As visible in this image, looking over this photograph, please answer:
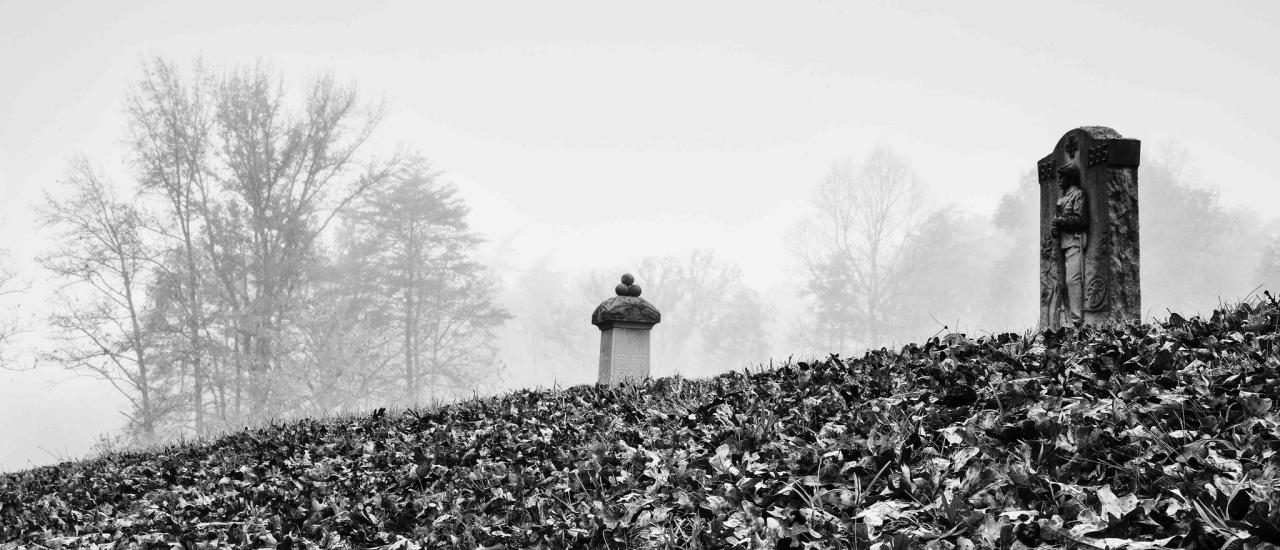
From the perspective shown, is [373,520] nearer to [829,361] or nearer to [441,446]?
[441,446]

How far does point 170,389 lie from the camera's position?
1839cm

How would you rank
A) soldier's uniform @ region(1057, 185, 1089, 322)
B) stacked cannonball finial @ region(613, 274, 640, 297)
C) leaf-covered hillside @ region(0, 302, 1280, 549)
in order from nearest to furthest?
leaf-covered hillside @ region(0, 302, 1280, 549), soldier's uniform @ region(1057, 185, 1089, 322), stacked cannonball finial @ region(613, 274, 640, 297)

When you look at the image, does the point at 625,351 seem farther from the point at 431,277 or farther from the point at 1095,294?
the point at 431,277

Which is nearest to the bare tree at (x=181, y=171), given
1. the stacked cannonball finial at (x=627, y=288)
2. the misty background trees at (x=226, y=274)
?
the misty background trees at (x=226, y=274)

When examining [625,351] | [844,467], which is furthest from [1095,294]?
[844,467]

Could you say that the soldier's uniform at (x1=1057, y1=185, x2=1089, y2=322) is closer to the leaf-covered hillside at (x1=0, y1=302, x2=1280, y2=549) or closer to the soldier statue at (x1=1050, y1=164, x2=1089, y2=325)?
the soldier statue at (x1=1050, y1=164, x2=1089, y2=325)

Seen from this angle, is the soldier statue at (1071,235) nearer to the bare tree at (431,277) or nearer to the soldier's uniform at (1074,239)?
the soldier's uniform at (1074,239)

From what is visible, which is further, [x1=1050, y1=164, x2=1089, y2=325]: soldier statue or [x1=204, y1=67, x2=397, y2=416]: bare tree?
[x1=204, y1=67, x2=397, y2=416]: bare tree

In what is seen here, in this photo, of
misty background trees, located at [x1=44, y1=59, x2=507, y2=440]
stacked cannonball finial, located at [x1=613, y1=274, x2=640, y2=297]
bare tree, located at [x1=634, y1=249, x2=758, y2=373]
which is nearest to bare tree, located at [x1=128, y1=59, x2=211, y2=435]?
misty background trees, located at [x1=44, y1=59, x2=507, y2=440]

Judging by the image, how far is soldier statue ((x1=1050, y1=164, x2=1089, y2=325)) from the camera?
741 cm

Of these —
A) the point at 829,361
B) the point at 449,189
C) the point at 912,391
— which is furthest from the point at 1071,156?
the point at 449,189

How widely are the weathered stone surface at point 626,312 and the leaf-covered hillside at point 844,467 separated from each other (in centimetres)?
354

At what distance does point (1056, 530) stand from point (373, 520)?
3215 millimetres

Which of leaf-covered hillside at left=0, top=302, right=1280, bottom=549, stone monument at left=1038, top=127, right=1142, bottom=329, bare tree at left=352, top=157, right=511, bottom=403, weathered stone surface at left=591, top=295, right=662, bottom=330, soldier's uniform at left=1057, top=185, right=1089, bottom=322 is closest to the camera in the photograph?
leaf-covered hillside at left=0, top=302, right=1280, bottom=549
